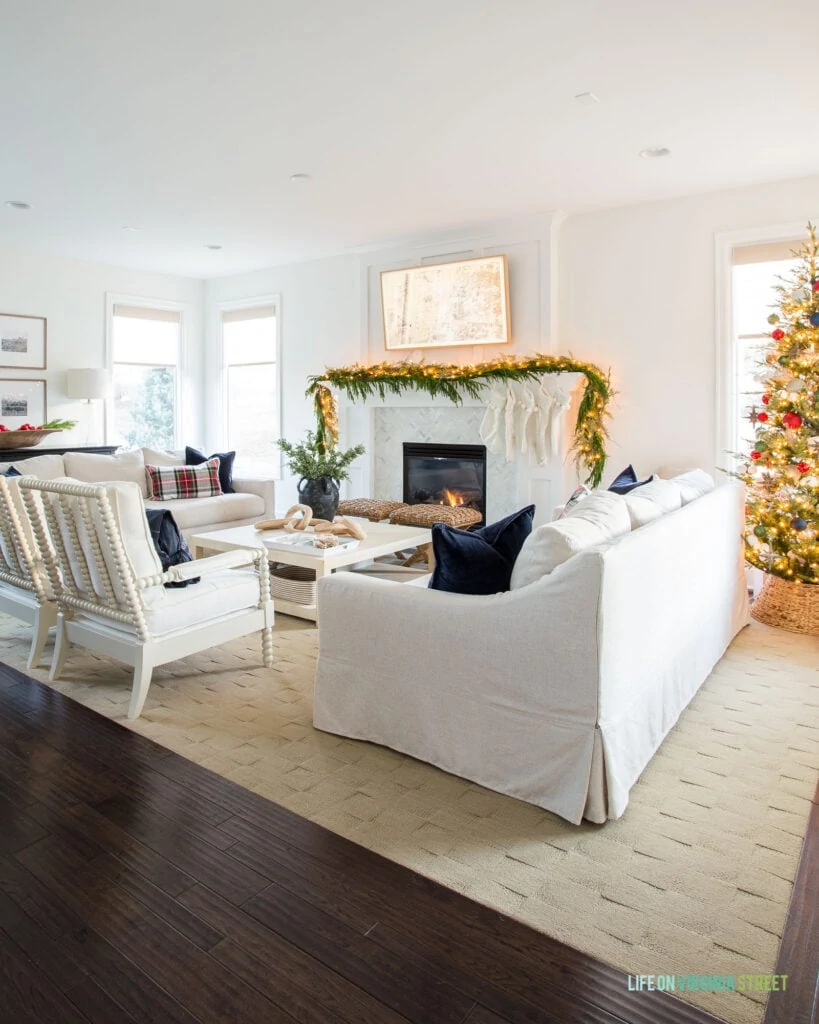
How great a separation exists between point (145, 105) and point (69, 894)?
11.7ft

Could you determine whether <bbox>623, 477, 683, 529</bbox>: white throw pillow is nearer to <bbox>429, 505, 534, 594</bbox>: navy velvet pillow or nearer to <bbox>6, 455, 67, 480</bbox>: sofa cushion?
<bbox>429, 505, 534, 594</bbox>: navy velvet pillow

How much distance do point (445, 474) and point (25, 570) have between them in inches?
152

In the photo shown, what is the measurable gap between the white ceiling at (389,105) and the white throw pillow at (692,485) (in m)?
1.86

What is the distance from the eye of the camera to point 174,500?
6066mm

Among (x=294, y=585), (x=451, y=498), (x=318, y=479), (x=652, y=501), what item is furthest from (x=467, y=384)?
(x=652, y=501)

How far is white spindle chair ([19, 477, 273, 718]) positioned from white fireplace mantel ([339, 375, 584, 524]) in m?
3.11

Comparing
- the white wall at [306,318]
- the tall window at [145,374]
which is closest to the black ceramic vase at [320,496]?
the white wall at [306,318]

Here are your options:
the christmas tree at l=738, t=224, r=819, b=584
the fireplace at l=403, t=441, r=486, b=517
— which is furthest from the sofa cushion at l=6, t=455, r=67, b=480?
the christmas tree at l=738, t=224, r=819, b=584

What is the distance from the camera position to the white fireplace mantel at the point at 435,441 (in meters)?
5.87

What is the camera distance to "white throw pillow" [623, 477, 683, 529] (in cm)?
284

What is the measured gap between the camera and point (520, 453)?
19.6 ft

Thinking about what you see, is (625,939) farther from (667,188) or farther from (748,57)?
(667,188)

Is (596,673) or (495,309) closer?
(596,673)

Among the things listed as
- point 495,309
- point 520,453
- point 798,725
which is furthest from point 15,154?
point 798,725
